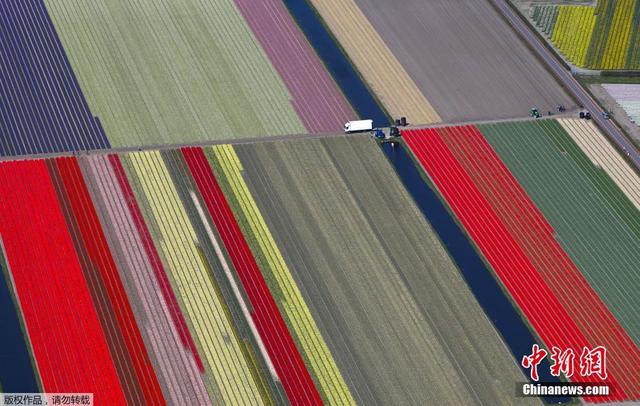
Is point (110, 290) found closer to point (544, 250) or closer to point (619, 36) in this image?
point (544, 250)

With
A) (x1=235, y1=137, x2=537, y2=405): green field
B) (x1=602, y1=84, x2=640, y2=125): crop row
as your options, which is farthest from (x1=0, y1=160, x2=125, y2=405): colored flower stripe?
(x1=602, y1=84, x2=640, y2=125): crop row

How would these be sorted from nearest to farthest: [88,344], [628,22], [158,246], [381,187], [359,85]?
1. [88,344]
2. [158,246]
3. [381,187]
4. [359,85]
5. [628,22]

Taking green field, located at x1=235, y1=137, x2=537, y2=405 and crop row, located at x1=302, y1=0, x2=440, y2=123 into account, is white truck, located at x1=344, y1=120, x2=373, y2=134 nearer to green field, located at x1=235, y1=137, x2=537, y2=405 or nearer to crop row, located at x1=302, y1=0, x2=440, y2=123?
green field, located at x1=235, y1=137, x2=537, y2=405

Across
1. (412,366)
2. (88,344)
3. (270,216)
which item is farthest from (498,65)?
(88,344)

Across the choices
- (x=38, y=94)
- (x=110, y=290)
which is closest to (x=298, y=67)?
(x=38, y=94)

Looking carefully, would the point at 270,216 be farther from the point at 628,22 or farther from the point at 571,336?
the point at 628,22

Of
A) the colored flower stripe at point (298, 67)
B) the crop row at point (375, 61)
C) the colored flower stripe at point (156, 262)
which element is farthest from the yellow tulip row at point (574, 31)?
the colored flower stripe at point (156, 262)
